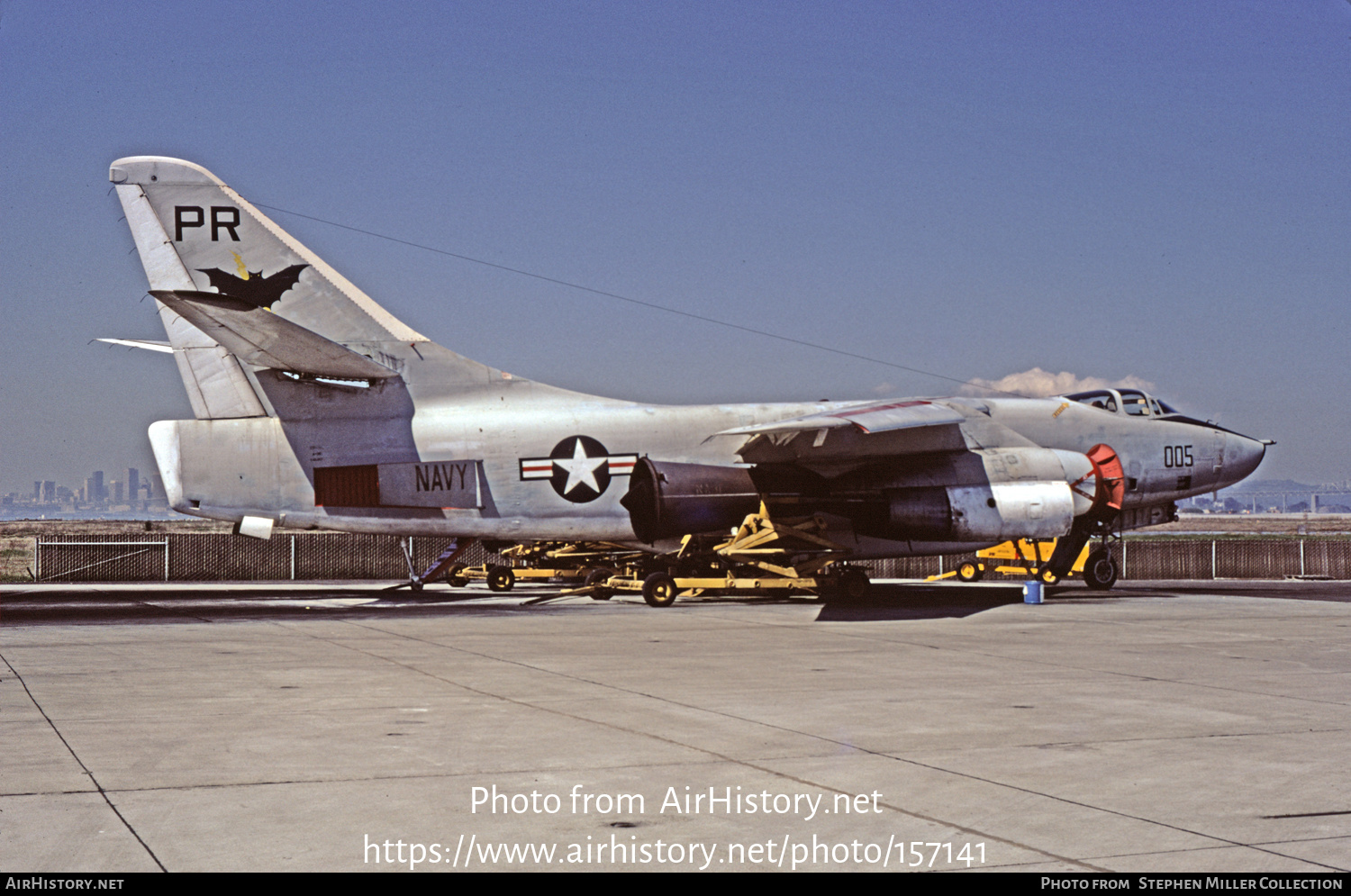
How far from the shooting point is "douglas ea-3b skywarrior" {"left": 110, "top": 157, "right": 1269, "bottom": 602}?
70.4ft

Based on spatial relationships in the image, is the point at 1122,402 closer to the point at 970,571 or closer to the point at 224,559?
the point at 970,571

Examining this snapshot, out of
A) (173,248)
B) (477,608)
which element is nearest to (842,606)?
(477,608)

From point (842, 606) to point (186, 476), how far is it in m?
12.2

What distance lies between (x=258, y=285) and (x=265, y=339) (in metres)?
3.47

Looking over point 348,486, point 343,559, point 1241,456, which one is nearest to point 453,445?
point 348,486

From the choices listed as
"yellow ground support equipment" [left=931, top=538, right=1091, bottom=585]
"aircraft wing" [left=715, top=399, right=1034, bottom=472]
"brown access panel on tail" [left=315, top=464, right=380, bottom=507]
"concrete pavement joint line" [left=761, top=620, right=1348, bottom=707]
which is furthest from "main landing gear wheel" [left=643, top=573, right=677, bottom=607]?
"yellow ground support equipment" [left=931, top=538, right=1091, bottom=585]

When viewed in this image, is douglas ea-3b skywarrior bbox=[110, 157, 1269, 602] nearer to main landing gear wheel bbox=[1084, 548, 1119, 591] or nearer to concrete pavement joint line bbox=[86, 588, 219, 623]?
concrete pavement joint line bbox=[86, 588, 219, 623]

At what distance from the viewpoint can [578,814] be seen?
245 inches

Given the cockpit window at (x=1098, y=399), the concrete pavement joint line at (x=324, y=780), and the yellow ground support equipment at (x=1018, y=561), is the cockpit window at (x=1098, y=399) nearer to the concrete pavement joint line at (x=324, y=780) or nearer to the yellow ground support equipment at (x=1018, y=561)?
A: the yellow ground support equipment at (x=1018, y=561)

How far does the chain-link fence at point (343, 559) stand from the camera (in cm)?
3531

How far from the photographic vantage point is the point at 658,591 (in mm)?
22672

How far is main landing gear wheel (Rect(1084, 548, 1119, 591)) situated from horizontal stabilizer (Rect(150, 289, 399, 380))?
15852 mm

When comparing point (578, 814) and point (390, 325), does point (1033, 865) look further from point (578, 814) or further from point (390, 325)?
point (390, 325)

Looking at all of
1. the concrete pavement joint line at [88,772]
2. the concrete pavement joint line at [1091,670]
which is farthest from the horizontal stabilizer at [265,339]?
the concrete pavement joint line at [1091,670]
